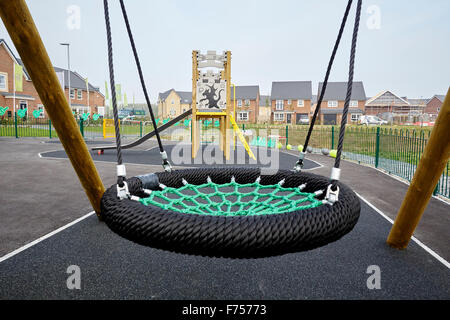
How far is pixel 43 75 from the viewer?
1.80 meters

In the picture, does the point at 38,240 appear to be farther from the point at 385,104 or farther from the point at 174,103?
the point at 174,103

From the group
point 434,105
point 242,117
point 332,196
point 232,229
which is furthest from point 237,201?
point 434,105

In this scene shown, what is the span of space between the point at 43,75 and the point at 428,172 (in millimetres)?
2722

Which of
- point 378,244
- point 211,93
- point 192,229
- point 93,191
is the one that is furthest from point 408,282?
point 211,93

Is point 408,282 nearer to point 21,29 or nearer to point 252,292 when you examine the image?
point 252,292

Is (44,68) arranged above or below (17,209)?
above

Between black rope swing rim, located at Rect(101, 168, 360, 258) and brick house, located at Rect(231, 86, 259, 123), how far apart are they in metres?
45.5

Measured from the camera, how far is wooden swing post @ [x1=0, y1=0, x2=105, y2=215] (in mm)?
1542

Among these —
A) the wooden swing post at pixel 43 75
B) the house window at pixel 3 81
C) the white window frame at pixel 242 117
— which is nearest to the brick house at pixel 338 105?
the white window frame at pixel 242 117

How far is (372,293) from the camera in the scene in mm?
2303

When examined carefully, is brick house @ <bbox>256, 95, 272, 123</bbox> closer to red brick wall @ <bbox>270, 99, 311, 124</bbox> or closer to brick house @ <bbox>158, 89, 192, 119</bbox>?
red brick wall @ <bbox>270, 99, 311, 124</bbox>

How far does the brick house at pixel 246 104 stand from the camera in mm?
46906

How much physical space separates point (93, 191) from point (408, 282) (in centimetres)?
269
